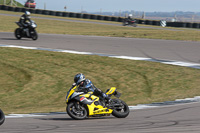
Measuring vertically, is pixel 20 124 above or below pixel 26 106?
above

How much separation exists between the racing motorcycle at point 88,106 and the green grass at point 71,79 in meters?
1.67

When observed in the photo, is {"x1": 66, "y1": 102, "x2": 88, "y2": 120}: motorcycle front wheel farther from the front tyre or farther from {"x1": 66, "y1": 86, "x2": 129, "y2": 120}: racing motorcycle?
the front tyre

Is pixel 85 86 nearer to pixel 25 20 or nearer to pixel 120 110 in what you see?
pixel 120 110

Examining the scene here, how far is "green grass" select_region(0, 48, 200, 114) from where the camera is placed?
1041 centimetres

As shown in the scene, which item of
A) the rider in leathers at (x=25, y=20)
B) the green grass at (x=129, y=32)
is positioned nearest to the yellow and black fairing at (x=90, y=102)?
the rider in leathers at (x=25, y=20)

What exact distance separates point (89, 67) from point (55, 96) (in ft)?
12.0

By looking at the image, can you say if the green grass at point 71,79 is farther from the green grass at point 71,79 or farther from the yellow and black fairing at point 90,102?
the yellow and black fairing at point 90,102

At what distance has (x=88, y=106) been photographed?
728 cm

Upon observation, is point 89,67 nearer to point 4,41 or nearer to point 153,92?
point 153,92

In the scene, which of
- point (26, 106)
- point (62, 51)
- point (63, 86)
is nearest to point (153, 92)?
point (63, 86)

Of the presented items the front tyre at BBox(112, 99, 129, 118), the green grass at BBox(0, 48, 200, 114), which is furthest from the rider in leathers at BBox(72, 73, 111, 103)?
the green grass at BBox(0, 48, 200, 114)

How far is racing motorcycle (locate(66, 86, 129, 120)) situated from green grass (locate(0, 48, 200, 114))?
167 cm

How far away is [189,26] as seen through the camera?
4688cm

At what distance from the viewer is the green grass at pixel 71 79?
10.4 meters
